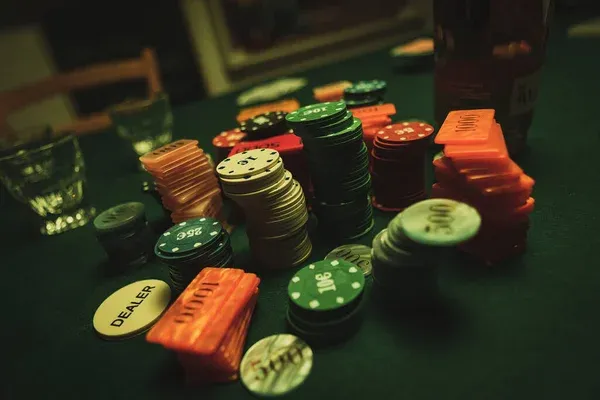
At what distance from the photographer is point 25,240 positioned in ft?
3.89

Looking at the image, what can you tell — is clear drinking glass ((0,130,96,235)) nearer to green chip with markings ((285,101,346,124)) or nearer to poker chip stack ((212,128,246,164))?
poker chip stack ((212,128,246,164))

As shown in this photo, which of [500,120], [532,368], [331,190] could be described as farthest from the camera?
[500,120]

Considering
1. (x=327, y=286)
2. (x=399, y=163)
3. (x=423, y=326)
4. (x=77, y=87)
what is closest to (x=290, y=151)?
(x=399, y=163)

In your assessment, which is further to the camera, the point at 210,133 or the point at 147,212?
the point at 210,133

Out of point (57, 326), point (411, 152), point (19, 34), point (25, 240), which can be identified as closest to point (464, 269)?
point (411, 152)

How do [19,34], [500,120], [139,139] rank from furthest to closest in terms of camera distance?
[19,34] → [139,139] → [500,120]

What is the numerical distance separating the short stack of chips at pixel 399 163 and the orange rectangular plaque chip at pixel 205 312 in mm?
373

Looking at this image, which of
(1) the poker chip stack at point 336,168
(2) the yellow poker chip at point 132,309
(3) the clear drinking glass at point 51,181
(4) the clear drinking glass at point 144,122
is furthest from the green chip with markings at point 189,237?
(4) the clear drinking glass at point 144,122

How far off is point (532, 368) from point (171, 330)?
0.51 m

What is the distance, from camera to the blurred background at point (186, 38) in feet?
9.77

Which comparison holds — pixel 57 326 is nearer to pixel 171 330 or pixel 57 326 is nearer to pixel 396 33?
pixel 171 330

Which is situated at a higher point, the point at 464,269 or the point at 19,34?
the point at 19,34

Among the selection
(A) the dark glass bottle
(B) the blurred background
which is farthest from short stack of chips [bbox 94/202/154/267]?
(B) the blurred background

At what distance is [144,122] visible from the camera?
1.51 m
